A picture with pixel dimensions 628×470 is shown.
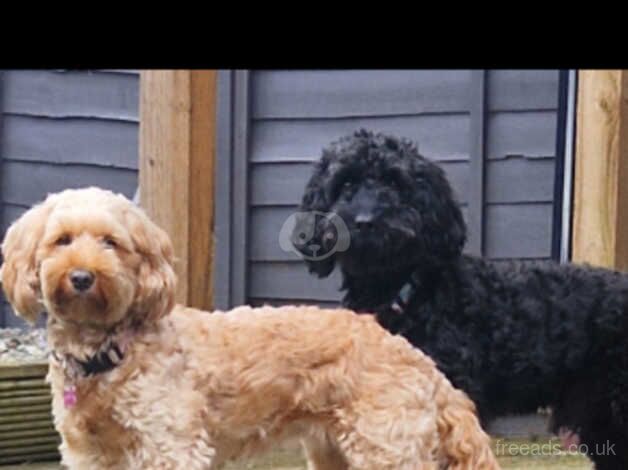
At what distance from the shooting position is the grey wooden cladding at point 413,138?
611 cm

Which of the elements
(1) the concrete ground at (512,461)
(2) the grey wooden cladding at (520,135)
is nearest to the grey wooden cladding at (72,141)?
(2) the grey wooden cladding at (520,135)

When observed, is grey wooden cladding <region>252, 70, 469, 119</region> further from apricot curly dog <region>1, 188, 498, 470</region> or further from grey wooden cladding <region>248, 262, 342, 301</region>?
apricot curly dog <region>1, 188, 498, 470</region>

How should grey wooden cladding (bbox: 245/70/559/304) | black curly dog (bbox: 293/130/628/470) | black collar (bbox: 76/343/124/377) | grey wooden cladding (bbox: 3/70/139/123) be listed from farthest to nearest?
grey wooden cladding (bbox: 3/70/139/123) < grey wooden cladding (bbox: 245/70/559/304) < black curly dog (bbox: 293/130/628/470) < black collar (bbox: 76/343/124/377)

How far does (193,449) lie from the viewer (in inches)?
134

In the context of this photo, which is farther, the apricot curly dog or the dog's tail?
the dog's tail

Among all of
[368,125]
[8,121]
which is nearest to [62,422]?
[368,125]

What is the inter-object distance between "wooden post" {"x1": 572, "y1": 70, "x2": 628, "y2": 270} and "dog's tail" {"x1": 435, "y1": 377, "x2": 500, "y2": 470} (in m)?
1.43

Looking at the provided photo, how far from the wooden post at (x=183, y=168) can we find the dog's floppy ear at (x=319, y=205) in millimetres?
420

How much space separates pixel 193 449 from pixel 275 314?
523 millimetres

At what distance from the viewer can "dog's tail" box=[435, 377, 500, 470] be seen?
363cm

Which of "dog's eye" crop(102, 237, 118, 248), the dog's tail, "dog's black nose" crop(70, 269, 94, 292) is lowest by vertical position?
the dog's tail

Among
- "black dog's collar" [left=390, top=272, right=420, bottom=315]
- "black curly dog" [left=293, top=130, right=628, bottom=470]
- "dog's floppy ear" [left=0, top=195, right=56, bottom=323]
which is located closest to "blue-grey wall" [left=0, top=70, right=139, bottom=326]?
"black curly dog" [left=293, top=130, right=628, bottom=470]
